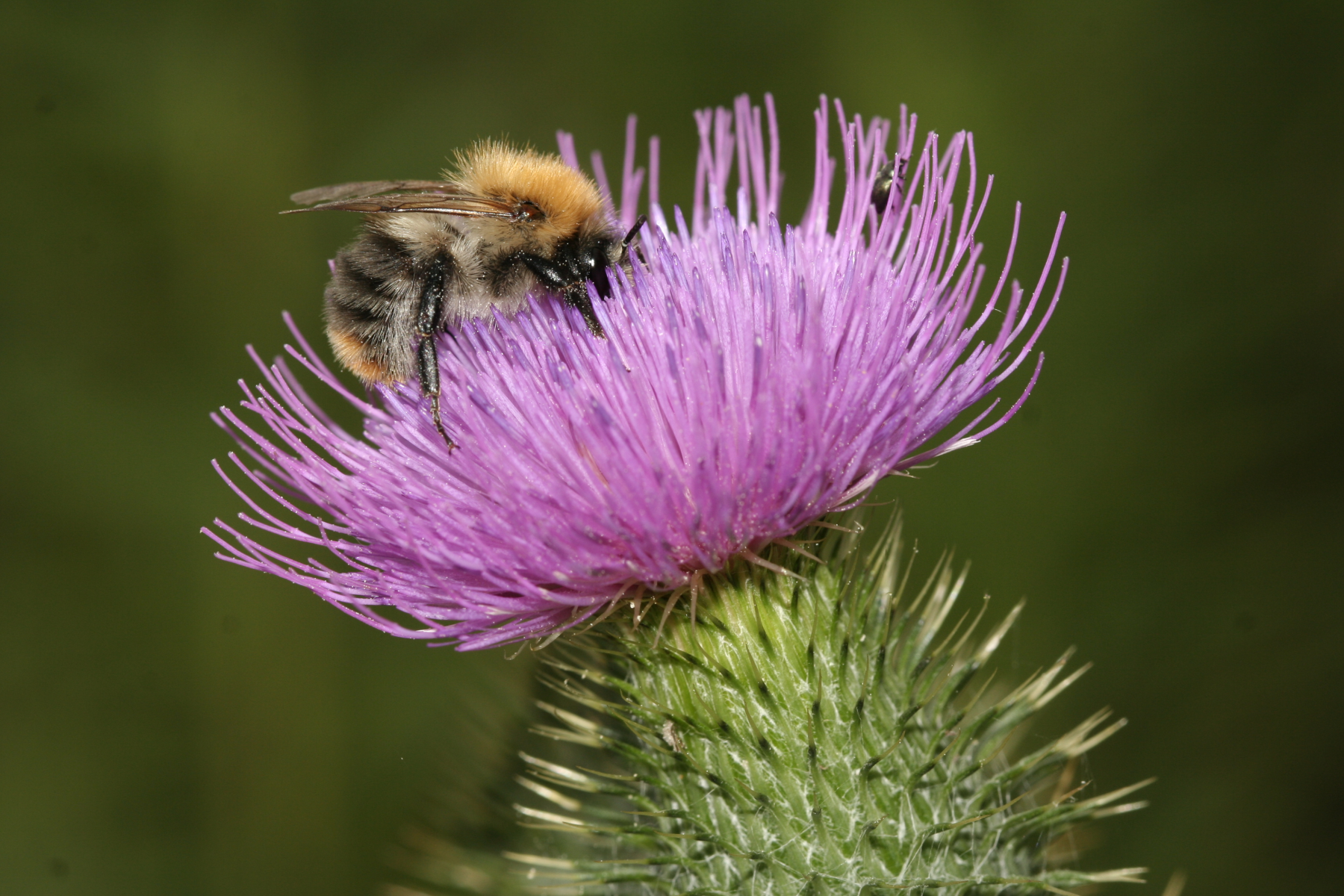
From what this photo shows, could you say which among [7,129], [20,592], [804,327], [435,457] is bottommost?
[20,592]

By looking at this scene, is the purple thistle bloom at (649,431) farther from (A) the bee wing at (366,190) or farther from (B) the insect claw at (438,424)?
(A) the bee wing at (366,190)

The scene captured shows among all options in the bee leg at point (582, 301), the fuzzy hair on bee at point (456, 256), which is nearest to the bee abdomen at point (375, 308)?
the fuzzy hair on bee at point (456, 256)

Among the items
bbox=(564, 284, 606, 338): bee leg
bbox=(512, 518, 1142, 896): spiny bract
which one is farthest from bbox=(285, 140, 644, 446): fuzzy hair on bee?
bbox=(512, 518, 1142, 896): spiny bract

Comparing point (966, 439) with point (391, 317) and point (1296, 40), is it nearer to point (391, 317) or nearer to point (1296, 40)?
point (391, 317)

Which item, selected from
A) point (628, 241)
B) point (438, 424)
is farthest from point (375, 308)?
point (628, 241)

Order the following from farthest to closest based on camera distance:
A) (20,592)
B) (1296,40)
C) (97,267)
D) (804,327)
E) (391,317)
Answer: (97,267), (20,592), (1296,40), (391,317), (804,327)

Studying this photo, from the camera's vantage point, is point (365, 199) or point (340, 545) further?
point (365, 199)

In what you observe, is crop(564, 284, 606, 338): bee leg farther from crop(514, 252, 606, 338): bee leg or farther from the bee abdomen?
the bee abdomen

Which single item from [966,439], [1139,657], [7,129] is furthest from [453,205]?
[7,129]
